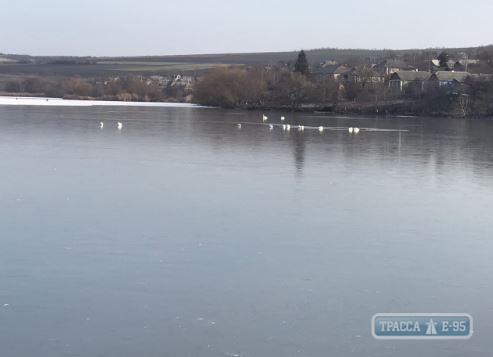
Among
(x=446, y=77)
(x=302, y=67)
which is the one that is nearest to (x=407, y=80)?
(x=446, y=77)

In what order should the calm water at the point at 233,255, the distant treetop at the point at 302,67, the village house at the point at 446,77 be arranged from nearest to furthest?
the calm water at the point at 233,255 → the village house at the point at 446,77 → the distant treetop at the point at 302,67

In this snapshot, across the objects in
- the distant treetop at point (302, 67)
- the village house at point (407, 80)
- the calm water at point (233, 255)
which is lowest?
the calm water at point (233, 255)

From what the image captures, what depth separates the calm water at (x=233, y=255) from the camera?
161 inches

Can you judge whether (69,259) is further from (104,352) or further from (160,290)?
(104,352)

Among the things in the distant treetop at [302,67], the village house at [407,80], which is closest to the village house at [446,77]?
the village house at [407,80]

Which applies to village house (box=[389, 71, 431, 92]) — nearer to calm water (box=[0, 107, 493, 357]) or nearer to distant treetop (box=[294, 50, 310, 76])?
distant treetop (box=[294, 50, 310, 76])

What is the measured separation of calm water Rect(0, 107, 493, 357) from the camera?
409 cm

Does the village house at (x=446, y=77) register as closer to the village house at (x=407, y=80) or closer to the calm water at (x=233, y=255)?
the village house at (x=407, y=80)

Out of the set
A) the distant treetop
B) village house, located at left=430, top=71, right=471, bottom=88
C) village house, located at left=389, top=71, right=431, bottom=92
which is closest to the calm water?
village house, located at left=389, top=71, right=431, bottom=92

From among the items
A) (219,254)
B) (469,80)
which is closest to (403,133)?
(219,254)

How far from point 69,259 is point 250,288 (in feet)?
5.00

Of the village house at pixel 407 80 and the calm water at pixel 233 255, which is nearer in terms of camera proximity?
the calm water at pixel 233 255

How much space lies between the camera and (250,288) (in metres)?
4.95

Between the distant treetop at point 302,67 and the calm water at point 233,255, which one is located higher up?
the distant treetop at point 302,67
